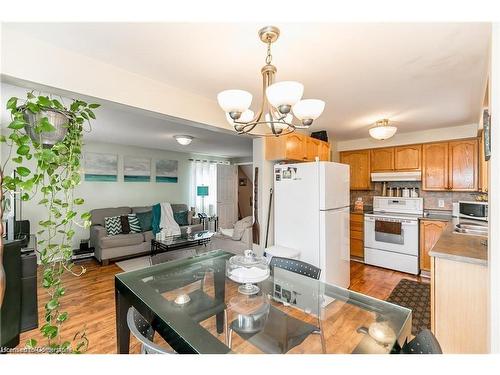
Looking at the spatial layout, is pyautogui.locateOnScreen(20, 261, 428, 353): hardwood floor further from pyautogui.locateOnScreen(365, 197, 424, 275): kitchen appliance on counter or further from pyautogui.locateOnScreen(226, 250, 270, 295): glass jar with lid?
pyautogui.locateOnScreen(226, 250, 270, 295): glass jar with lid

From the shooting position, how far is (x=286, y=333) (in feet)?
4.27

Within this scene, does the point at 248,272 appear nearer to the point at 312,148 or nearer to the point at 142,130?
the point at 312,148

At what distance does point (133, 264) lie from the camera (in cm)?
395

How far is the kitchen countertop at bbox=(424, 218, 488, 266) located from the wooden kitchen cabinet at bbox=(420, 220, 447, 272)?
1251 mm

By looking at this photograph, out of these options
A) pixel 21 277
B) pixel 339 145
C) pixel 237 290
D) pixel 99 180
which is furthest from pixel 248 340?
pixel 99 180

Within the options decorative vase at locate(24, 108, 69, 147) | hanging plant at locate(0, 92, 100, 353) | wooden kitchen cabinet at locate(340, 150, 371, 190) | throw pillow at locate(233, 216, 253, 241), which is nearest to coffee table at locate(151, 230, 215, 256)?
throw pillow at locate(233, 216, 253, 241)

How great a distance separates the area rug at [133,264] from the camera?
3788mm

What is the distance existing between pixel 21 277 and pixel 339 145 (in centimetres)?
488

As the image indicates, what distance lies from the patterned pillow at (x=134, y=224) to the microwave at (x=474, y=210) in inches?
212

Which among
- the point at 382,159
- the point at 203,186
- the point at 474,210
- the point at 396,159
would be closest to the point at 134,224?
the point at 203,186

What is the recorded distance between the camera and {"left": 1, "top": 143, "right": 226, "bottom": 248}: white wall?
4105mm

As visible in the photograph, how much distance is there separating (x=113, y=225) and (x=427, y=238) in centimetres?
532
